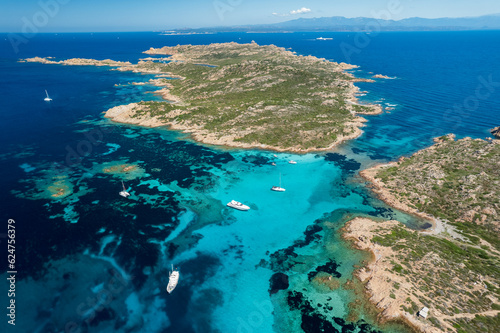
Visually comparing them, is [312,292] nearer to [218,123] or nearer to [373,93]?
[218,123]

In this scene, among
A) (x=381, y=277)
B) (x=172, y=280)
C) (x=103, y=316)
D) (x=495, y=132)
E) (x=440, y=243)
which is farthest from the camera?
(x=495, y=132)

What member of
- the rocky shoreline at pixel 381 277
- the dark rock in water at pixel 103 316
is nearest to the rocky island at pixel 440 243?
the rocky shoreline at pixel 381 277

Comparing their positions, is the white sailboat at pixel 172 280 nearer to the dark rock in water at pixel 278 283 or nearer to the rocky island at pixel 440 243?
the dark rock in water at pixel 278 283

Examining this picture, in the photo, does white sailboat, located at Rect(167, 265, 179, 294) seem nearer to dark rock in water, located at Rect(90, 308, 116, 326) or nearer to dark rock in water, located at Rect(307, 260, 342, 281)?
dark rock in water, located at Rect(90, 308, 116, 326)

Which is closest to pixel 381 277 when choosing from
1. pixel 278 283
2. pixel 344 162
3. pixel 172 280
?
pixel 278 283

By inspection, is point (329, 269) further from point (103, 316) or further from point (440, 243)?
point (103, 316)

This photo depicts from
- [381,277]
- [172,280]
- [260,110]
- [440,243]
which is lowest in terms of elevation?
[172,280]
